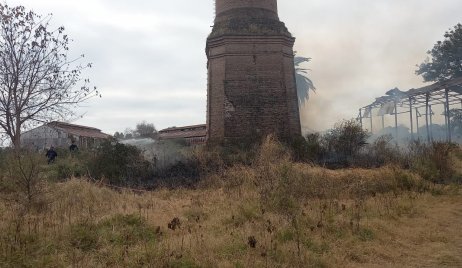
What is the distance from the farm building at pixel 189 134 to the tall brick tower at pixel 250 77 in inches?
184

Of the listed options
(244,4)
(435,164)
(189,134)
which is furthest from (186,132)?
(435,164)

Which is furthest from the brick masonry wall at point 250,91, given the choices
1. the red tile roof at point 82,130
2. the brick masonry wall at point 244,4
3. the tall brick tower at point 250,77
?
the red tile roof at point 82,130

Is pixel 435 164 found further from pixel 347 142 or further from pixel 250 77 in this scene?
pixel 250 77

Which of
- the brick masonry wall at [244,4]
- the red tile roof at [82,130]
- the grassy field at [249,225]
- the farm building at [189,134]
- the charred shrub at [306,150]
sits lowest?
the grassy field at [249,225]

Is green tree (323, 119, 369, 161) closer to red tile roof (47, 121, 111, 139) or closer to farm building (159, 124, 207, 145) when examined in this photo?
farm building (159, 124, 207, 145)

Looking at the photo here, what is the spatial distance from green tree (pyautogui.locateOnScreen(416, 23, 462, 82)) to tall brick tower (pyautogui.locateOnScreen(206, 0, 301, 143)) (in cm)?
2307

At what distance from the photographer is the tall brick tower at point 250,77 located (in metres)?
17.4

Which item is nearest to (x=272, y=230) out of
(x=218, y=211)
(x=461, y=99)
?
(x=218, y=211)

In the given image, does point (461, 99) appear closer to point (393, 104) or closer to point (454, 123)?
point (393, 104)

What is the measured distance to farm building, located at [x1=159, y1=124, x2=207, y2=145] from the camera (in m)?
23.4

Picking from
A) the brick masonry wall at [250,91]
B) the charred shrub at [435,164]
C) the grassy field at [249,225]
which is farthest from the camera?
the brick masonry wall at [250,91]

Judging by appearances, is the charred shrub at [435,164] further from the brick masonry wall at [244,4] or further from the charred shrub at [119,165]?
the charred shrub at [119,165]

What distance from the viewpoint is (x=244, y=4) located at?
18516 millimetres

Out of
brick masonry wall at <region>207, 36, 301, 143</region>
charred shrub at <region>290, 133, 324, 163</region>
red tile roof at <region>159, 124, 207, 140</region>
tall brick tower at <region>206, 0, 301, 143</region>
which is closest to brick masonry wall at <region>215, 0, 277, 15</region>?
tall brick tower at <region>206, 0, 301, 143</region>
